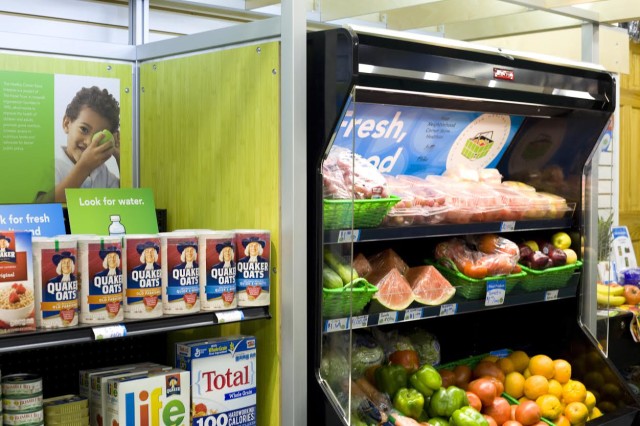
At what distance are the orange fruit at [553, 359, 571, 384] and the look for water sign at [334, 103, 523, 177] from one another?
0.94m

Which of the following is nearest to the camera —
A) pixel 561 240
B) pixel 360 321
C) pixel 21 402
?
pixel 21 402

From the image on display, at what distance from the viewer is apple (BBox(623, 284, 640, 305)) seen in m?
4.91

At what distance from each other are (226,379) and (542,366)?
5.15ft

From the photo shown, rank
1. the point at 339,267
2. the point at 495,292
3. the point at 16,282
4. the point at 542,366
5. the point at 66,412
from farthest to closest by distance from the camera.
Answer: the point at 542,366, the point at 495,292, the point at 339,267, the point at 66,412, the point at 16,282

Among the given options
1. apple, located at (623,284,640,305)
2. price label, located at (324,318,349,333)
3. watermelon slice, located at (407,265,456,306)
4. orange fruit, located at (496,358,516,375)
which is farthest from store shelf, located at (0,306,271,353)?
apple, located at (623,284,640,305)

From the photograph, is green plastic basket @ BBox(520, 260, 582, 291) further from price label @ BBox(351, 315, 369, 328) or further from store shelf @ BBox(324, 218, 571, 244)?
price label @ BBox(351, 315, 369, 328)

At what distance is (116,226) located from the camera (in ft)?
8.85

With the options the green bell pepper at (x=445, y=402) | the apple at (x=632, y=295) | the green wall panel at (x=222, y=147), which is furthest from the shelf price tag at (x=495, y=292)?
the apple at (x=632, y=295)

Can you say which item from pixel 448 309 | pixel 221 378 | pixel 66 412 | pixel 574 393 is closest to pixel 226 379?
pixel 221 378

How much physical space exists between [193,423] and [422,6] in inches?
88.1

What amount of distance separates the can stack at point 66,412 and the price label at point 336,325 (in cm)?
78

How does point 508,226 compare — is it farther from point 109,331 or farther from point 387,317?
point 109,331

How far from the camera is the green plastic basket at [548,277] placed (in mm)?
3398

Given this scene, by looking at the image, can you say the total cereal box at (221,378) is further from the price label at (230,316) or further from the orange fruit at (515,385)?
the orange fruit at (515,385)
